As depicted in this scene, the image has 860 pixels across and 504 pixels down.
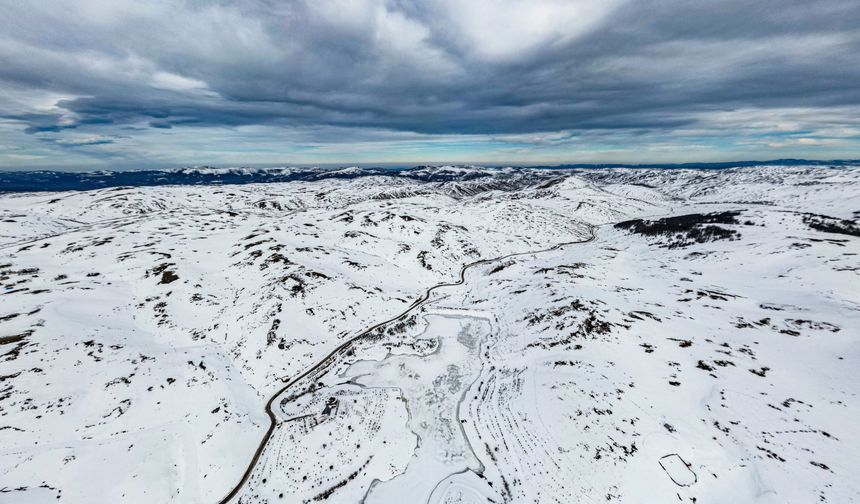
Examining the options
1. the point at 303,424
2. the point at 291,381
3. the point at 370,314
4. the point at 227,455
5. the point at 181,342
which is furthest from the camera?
the point at 370,314

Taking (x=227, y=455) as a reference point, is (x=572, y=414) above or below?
above

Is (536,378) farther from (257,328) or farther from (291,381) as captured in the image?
(257,328)

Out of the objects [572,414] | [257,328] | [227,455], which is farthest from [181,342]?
[572,414]

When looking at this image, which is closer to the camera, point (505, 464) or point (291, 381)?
point (505, 464)

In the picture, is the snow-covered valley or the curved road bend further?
the curved road bend

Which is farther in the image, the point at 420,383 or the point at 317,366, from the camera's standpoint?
the point at 317,366

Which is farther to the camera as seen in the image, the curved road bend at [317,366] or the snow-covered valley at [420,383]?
the curved road bend at [317,366]

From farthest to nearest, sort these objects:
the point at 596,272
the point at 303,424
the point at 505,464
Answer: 1. the point at 596,272
2. the point at 303,424
3. the point at 505,464

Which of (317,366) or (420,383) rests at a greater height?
(317,366)
